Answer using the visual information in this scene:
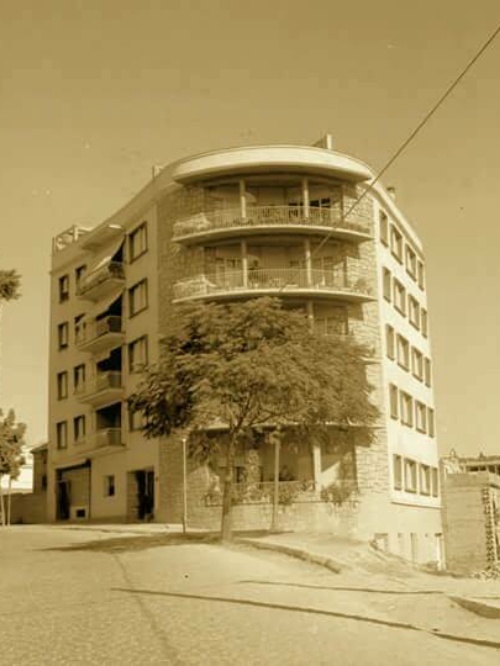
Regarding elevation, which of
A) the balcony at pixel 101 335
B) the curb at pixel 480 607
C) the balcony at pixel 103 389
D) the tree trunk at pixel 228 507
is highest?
the balcony at pixel 101 335

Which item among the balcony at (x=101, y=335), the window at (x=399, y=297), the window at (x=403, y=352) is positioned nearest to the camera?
the window at (x=403, y=352)

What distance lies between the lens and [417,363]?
5241 cm

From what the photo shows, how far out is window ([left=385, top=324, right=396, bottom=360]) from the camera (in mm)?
45469

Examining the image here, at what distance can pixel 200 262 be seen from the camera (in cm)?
4316

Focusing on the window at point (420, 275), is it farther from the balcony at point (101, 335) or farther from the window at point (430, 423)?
the balcony at point (101, 335)

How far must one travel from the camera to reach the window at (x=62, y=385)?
55166 mm

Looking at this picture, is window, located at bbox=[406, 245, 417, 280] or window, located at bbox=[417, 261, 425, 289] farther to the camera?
window, located at bbox=[417, 261, 425, 289]

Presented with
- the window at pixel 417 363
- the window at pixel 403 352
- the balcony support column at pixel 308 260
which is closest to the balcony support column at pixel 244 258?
the balcony support column at pixel 308 260

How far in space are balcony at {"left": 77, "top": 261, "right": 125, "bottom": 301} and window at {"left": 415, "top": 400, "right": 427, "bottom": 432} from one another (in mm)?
15988

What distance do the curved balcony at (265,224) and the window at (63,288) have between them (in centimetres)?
1431

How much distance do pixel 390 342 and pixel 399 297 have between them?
3.98 m

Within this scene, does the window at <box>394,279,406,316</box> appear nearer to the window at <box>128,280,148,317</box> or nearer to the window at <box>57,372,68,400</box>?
the window at <box>128,280,148,317</box>

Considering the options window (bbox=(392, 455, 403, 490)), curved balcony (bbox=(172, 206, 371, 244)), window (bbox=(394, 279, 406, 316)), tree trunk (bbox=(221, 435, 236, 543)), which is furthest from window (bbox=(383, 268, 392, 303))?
tree trunk (bbox=(221, 435, 236, 543))

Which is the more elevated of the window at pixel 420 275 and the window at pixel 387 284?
the window at pixel 420 275
